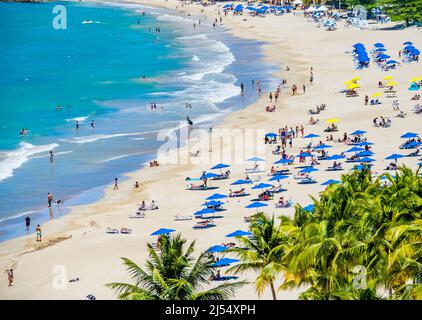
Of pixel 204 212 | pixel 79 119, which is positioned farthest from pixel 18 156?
pixel 204 212

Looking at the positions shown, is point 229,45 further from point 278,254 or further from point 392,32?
point 278,254

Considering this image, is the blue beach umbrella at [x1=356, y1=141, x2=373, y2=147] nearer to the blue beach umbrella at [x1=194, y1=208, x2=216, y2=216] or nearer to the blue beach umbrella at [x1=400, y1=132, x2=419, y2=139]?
the blue beach umbrella at [x1=400, y1=132, x2=419, y2=139]

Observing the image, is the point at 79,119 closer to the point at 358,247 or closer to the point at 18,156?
the point at 18,156

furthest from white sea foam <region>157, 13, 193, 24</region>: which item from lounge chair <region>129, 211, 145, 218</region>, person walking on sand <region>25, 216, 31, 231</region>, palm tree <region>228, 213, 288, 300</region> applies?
palm tree <region>228, 213, 288, 300</region>

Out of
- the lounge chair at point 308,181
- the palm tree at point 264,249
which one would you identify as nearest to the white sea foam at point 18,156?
the lounge chair at point 308,181

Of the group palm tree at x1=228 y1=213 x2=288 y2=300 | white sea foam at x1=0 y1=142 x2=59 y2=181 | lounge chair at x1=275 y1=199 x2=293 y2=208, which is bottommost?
white sea foam at x1=0 y1=142 x2=59 y2=181
